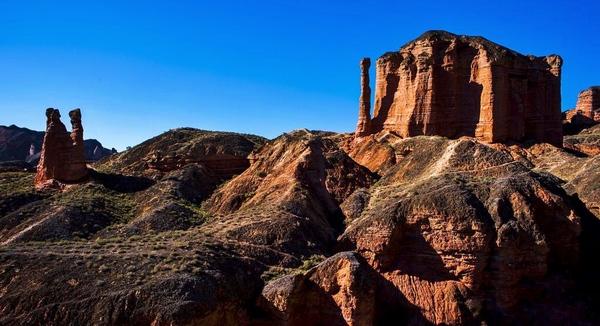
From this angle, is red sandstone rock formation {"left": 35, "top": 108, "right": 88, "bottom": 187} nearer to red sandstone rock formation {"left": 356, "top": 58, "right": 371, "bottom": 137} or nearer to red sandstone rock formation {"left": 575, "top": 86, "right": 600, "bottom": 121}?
red sandstone rock formation {"left": 356, "top": 58, "right": 371, "bottom": 137}

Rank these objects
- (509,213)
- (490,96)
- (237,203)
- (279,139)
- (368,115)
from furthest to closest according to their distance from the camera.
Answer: (368,115), (490,96), (279,139), (237,203), (509,213)

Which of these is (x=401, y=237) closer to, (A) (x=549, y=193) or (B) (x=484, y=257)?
(B) (x=484, y=257)

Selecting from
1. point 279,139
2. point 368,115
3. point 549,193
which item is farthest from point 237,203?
point 368,115

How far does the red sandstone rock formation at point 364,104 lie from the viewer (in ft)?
169

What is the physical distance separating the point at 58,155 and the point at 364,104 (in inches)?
1146

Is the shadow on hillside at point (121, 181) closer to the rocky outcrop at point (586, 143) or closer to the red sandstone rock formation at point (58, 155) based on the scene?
the red sandstone rock formation at point (58, 155)

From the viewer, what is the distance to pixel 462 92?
48906 millimetres

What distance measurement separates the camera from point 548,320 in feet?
72.2

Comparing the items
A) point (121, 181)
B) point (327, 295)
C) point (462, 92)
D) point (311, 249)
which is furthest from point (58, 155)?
point (462, 92)

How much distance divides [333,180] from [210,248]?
13.9m

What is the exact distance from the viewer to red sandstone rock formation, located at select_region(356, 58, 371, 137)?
5162 cm

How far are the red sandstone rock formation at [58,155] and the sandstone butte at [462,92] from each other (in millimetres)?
27606

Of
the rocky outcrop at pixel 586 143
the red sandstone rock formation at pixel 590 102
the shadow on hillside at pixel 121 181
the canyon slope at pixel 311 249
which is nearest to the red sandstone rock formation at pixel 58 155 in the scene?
the shadow on hillside at pixel 121 181

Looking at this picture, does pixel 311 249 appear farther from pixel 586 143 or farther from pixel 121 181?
pixel 586 143
